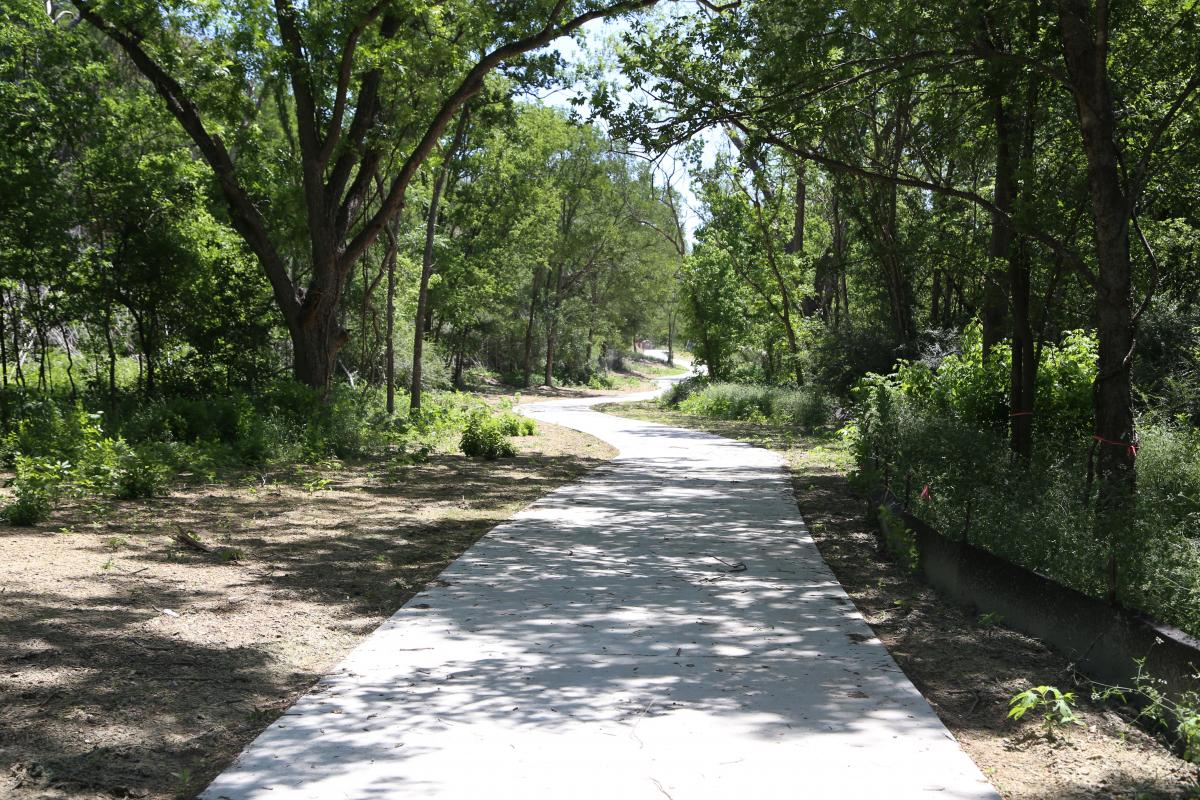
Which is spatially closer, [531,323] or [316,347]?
[316,347]

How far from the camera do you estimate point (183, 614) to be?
243 inches

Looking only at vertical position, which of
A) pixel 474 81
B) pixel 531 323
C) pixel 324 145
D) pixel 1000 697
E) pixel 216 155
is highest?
pixel 474 81

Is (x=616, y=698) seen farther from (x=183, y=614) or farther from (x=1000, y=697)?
(x=183, y=614)

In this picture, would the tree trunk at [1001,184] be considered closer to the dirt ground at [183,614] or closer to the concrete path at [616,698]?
the concrete path at [616,698]

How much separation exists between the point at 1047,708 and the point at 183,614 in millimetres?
5153

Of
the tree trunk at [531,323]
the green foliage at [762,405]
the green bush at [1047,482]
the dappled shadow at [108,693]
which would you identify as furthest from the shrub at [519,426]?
the tree trunk at [531,323]

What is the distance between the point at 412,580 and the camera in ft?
25.2

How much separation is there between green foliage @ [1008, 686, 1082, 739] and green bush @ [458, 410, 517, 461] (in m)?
12.6

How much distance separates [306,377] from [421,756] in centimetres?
1406

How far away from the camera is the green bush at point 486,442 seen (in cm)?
1689

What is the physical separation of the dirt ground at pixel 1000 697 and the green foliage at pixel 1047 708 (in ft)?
0.18

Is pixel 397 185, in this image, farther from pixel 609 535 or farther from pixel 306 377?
pixel 609 535

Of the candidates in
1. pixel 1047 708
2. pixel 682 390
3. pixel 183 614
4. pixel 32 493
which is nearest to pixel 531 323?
pixel 682 390

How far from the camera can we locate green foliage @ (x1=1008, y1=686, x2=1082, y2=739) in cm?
430
